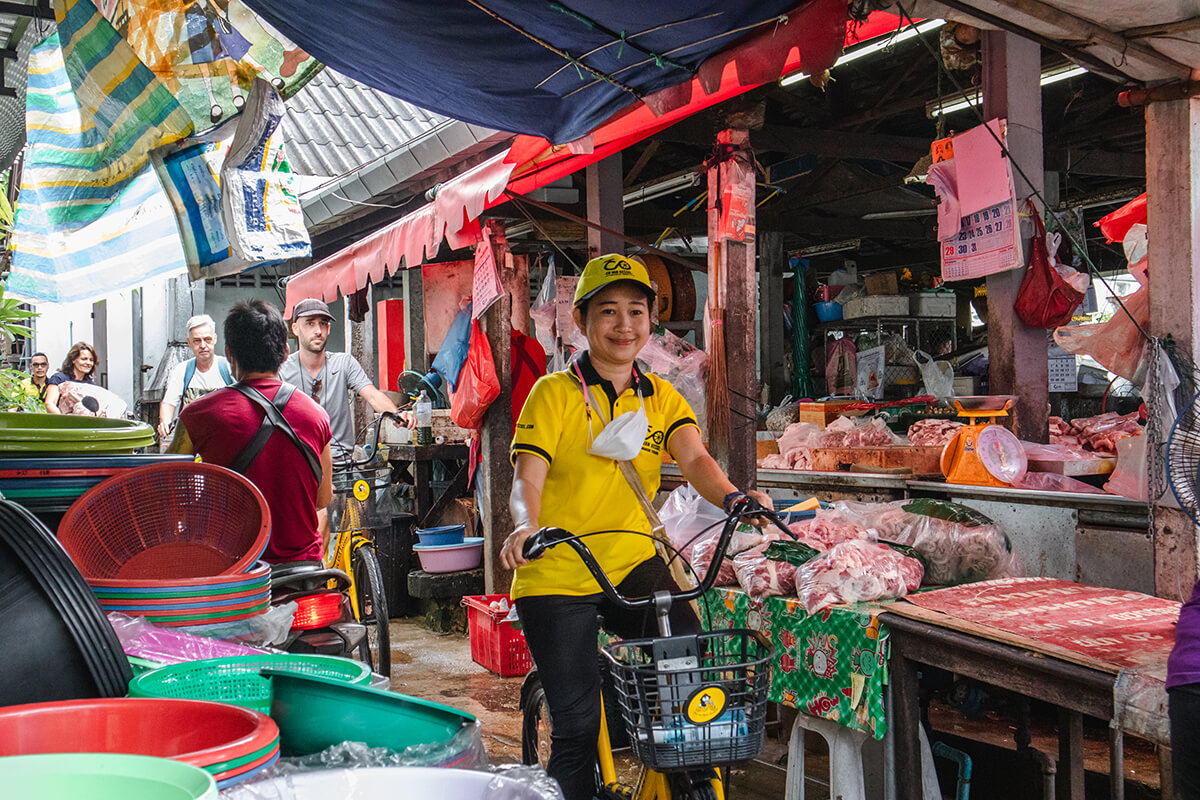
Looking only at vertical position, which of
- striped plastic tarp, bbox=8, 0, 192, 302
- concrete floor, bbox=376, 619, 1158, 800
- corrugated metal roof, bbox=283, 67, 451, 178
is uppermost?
corrugated metal roof, bbox=283, 67, 451, 178

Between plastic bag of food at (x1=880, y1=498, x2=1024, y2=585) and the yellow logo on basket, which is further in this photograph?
plastic bag of food at (x1=880, y1=498, x2=1024, y2=585)

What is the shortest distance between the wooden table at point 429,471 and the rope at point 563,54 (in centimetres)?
583

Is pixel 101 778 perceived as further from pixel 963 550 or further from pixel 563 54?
pixel 963 550

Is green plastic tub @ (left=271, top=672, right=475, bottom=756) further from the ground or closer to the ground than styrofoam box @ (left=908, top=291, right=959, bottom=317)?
closer to the ground

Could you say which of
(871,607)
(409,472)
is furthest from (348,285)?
(871,607)

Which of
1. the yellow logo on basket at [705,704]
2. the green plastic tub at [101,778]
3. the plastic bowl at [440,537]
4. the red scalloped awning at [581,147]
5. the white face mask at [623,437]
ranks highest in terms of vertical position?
the red scalloped awning at [581,147]

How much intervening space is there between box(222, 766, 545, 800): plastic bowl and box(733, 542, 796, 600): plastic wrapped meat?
3.00 m

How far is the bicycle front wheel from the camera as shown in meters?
6.43

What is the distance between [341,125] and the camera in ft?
40.6

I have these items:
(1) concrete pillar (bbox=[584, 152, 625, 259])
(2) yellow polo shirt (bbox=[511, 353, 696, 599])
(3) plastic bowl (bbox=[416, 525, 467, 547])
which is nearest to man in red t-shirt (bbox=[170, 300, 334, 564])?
(2) yellow polo shirt (bbox=[511, 353, 696, 599])

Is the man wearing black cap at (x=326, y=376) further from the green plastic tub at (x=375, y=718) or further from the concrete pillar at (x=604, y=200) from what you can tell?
the green plastic tub at (x=375, y=718)

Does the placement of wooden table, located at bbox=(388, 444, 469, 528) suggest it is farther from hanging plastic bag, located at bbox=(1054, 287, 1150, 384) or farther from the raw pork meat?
hanging plastic bag, located at bbox=(1054, 287, 1150, 384)

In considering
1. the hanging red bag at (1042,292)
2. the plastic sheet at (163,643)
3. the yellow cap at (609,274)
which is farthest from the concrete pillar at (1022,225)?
the plastic sheet at (163,643)

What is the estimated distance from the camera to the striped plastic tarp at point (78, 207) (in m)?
4.37
